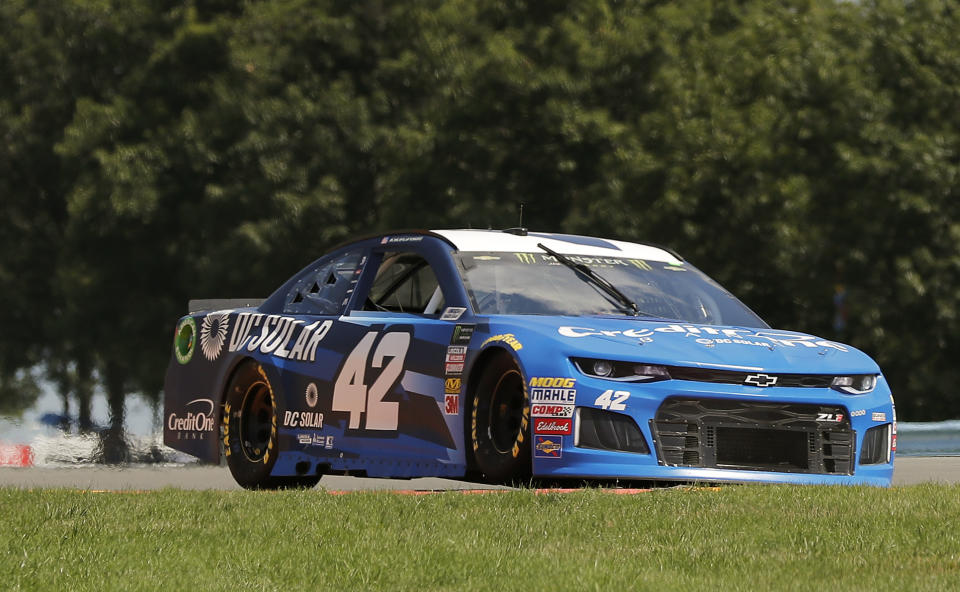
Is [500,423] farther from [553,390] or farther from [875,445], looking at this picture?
[875,445]

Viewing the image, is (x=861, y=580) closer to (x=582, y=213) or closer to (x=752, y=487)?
(x=752, y=487)

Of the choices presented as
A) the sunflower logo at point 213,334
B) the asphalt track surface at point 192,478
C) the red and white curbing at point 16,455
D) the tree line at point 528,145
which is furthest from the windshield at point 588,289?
A: the tree line at point 528,145

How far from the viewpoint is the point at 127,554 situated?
6598mm

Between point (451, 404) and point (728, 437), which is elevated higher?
point (451, 404)

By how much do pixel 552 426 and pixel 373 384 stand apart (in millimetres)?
1632

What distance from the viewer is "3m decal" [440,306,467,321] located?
929cm

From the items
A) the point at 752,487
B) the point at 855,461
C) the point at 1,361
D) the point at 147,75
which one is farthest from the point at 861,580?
the point at 1,361

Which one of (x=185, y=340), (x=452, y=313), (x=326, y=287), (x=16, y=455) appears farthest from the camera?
(x=16, y=455)

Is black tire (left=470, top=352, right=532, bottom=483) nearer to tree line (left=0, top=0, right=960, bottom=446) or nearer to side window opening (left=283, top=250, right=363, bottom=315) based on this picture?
side window opening (left=283, top=250, right=363, bottom=315)

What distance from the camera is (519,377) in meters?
8.70

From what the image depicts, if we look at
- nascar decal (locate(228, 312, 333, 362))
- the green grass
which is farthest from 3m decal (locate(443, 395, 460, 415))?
nascar decal (locate(228, 312, 333, 362))

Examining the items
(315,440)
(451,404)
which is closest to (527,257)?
(451,404)

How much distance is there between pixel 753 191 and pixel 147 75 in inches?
418

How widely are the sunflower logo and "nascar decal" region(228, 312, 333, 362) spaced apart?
0.14m
